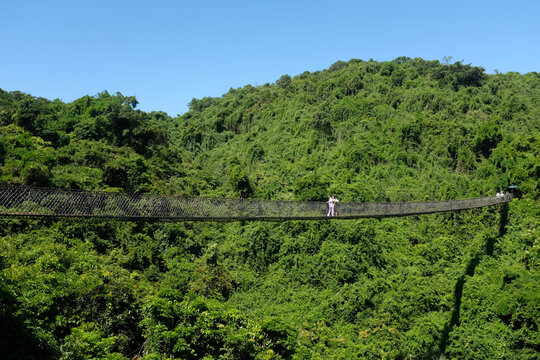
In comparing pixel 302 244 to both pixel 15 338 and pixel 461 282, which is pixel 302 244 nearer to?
pixel 461 282

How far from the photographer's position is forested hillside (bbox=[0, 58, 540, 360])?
38.8ft

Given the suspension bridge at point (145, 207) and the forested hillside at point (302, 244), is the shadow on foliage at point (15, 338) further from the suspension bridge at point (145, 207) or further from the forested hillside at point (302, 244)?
the suspension bridge at point (145, 207)

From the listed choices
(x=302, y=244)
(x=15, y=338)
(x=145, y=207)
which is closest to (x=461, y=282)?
(x=302, y=244)

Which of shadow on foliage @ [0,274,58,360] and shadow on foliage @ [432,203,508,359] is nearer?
shadow on foliage @ [0,274,58,360]

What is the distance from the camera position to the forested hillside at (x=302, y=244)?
1183 centimetres

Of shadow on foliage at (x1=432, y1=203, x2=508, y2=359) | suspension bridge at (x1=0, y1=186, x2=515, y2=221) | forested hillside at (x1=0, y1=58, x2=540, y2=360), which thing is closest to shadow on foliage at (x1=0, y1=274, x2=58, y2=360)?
forested hillside at (x1=0, y1=58, x2=540, y2=360)

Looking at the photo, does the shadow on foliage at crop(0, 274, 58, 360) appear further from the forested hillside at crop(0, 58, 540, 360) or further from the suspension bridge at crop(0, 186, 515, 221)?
the suspension bridge at crop(0, 186, 515, 221)

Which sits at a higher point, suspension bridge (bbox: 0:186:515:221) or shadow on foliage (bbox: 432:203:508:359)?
suspension bridge (bbox: 0:186:515:221)

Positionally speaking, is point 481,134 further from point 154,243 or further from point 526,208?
point 154,243

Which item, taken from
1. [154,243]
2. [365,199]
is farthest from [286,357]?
[365,199]

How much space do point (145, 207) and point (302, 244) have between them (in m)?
14.5

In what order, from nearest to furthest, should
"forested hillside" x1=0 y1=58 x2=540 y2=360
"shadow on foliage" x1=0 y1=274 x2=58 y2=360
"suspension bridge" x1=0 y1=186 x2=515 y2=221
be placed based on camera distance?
"suspension bridge" x1=0 y1=186 x2=515 y2=221 < "shadow on foliage" x1=0 y1=274 x2=58 y2=360 < "forested hillside" x1=0 y1=58 x2=540 y2=360

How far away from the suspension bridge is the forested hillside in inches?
214

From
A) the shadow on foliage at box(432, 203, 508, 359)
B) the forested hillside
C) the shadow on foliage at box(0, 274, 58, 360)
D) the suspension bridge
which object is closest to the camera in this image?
the suspension bridge
